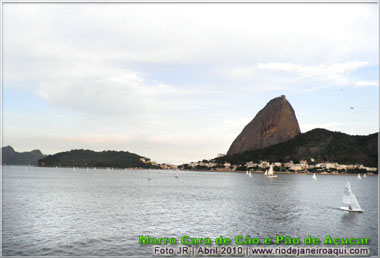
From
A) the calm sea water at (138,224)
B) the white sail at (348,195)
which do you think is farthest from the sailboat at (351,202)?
the calm sea water at (138,224)

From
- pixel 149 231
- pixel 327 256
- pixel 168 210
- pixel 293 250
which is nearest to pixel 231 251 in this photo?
pixel 293 250

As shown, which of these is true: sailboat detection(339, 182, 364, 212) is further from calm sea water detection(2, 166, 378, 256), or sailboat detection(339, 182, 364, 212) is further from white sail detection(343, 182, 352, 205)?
calm sea water detection(2, 166, 378, 256)

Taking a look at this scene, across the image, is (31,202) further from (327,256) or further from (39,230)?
(327,256)

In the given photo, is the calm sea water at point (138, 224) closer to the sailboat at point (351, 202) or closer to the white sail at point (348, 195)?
the sailboat at point (351, 202)

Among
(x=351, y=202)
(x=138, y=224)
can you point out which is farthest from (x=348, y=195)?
(x=138, y=224)

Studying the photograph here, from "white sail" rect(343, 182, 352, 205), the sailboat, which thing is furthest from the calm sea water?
"white sail" rect(343, 182, 352, 205)

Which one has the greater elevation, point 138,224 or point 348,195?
point 348,195

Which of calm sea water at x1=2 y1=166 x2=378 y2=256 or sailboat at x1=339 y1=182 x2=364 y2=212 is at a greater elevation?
sailboat at x1=339 y1=182 x2=364 y2=212

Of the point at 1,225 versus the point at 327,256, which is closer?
the point at 327,256

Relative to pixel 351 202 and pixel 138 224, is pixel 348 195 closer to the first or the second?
pixel 351 202

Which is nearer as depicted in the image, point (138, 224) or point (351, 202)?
point (138, 224)

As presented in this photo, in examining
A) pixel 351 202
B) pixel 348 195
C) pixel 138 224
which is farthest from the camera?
pixel 348 195
